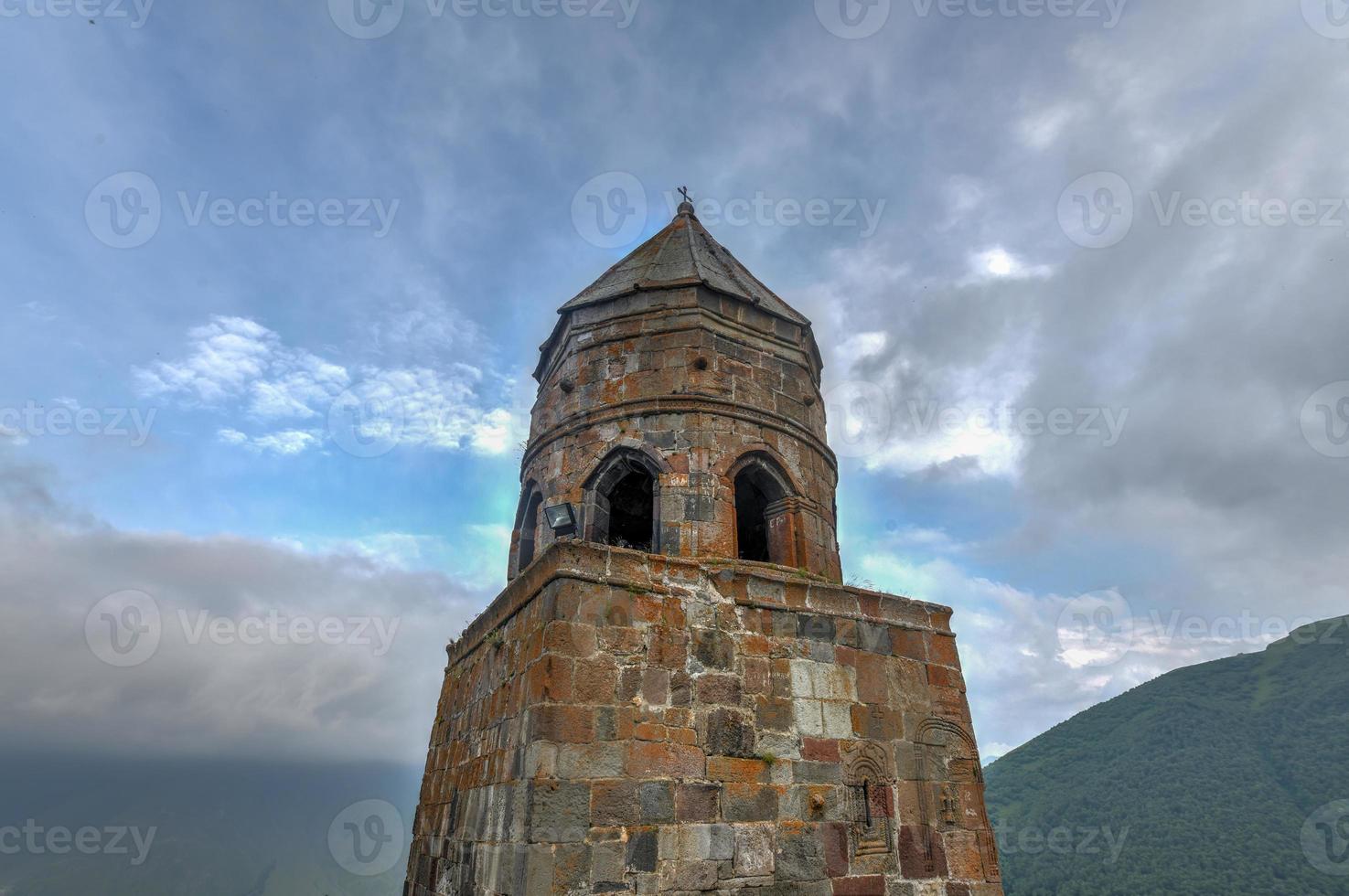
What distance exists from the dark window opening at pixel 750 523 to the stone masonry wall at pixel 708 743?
6.20 ft

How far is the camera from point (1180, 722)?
49.8 meters

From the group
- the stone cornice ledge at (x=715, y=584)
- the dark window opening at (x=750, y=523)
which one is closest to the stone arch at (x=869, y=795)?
the stone cornice ledge at (x=715, y=584)

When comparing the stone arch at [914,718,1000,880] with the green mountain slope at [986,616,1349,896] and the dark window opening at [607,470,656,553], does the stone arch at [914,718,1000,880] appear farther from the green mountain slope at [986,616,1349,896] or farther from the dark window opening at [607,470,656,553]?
the green mountain slope at [986,616,1349,896]

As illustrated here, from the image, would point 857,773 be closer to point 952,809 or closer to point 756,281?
point 952,809

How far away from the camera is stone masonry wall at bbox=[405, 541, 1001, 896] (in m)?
5.11

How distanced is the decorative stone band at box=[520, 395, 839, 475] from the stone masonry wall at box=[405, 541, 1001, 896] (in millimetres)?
1836

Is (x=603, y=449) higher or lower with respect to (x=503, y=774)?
higher

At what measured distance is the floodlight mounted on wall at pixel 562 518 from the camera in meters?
7.24

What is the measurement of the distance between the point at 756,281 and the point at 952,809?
6.49m

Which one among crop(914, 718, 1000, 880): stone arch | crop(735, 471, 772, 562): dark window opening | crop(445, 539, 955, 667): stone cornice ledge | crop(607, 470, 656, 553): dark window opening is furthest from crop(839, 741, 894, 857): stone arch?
crop(607, 470, 656, 553): dark window opening

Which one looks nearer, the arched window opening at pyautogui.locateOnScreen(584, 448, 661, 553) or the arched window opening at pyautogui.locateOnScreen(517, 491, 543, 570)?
the arched window opening at pyautogui.locateOnScreen(584, 448, 661, 553)

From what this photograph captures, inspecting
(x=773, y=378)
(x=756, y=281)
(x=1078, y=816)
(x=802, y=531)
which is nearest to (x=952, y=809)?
(x=802, y=531)

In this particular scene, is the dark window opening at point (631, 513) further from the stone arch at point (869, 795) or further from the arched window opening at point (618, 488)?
the stone arch at point (869, 795)

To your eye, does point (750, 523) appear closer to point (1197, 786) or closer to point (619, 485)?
point (619, 485)
